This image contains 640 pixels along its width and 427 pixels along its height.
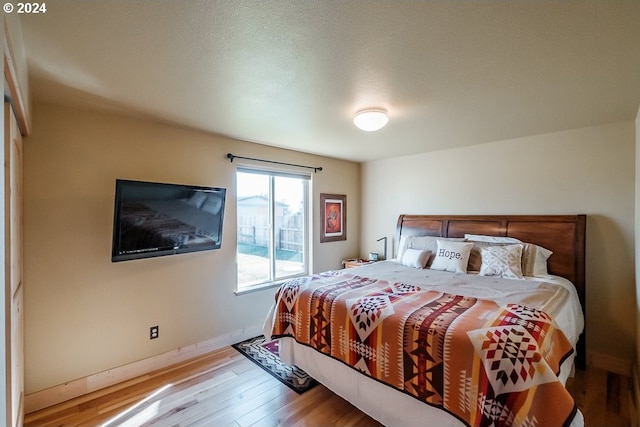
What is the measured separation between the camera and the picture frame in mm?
4304

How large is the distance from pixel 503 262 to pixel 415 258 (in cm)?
90

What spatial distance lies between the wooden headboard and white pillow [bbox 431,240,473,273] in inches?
16.5

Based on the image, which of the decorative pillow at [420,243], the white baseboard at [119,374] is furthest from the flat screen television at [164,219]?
the decorative pillow at [420,243]

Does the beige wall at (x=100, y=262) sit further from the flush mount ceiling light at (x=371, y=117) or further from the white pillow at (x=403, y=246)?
the white pillow at (x=403, y=246)

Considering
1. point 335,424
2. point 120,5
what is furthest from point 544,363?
point 120,5

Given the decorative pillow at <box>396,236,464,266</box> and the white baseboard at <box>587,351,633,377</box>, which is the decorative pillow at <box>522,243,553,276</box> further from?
the white baseboard at <box>587,351,633,377</box>

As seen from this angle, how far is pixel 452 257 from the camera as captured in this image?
3188mm

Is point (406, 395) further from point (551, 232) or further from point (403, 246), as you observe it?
point (551, 232)

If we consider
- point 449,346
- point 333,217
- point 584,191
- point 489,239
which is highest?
point 584,191

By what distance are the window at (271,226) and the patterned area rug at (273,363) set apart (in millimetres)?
652

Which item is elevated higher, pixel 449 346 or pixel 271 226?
pixel 271 226

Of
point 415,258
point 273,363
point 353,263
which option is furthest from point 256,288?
point 415,258

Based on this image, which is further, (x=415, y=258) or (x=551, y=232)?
(x=415, y=258)

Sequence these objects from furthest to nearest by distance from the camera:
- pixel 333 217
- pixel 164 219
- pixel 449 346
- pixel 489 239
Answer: pixel 333 217 < pixel 489 239 < pixel 164 219 < pixel 449 346
